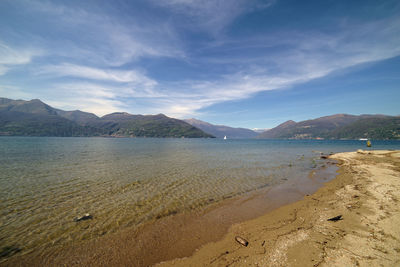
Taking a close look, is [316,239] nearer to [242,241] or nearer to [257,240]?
[257,240]

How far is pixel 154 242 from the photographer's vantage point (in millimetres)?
7898

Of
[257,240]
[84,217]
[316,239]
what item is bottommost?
[84,217]

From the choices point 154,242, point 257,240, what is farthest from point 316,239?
point 154,242

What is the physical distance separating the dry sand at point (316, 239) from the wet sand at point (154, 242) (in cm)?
66

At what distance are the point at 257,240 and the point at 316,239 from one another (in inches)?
102

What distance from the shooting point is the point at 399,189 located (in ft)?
45.3

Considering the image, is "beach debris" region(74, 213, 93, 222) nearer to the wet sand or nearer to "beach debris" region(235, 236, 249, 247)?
the wet sand

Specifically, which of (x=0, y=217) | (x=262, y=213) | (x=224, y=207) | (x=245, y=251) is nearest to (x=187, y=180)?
(x=224, y=207)

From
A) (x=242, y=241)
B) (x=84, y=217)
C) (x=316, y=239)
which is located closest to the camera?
(x=316, y=239)

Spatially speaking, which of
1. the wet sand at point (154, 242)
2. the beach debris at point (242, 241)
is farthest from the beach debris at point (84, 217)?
the beach debris at point (242, 241)

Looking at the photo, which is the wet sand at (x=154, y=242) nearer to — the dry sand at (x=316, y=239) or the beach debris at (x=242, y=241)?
the dry sand at (x=316, y=239)

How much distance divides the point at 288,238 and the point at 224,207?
5154mm

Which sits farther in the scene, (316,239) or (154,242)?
(154,242)

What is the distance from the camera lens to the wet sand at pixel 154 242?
6703 mm
